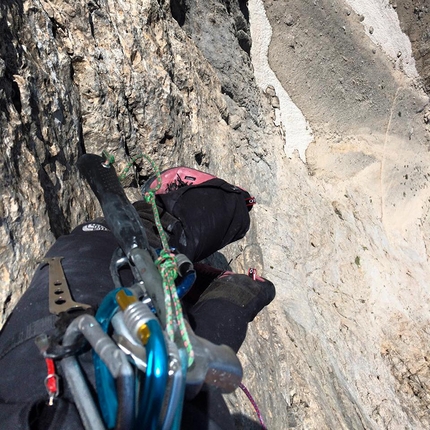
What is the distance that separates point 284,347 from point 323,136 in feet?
15.5

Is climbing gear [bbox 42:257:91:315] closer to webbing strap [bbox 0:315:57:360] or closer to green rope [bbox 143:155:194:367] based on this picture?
webbing strap [bbox 0:315:57:360]

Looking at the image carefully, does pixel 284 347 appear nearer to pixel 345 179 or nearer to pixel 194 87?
pixel 194 87

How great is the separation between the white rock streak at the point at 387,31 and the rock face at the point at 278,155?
0.15 meters

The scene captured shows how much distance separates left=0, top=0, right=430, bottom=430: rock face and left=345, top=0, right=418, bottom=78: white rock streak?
0.15m

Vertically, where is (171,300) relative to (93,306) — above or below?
above

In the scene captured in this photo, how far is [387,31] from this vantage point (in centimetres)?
837

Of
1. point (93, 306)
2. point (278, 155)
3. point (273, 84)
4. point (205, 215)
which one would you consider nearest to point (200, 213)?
point (205, 215)

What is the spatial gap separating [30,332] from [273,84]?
7.28 metres

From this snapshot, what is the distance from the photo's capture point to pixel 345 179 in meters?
8.18

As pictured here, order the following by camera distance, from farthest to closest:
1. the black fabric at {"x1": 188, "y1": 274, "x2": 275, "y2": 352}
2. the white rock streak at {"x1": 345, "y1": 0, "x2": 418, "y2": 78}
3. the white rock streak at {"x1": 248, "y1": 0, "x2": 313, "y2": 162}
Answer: the white rock streak at {"x1": 345, "y1": 0, "x2": 418, "y2": 78} < the white rock streak at {"x1": 248, "y1": 0, "x2": 313, "y2": 162} < the black fabric at {"x1": 188, "y1": 274, "x2": 275, "y2": 352}

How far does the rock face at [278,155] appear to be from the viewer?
2543 mm

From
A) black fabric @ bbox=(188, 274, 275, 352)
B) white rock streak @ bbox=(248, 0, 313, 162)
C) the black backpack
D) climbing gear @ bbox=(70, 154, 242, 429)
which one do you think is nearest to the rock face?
white rock streak @ bbox=(248, 0, 313, 162)

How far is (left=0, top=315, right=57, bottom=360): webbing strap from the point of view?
53.7 inches

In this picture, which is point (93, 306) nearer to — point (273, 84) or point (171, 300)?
point (171, 300)
